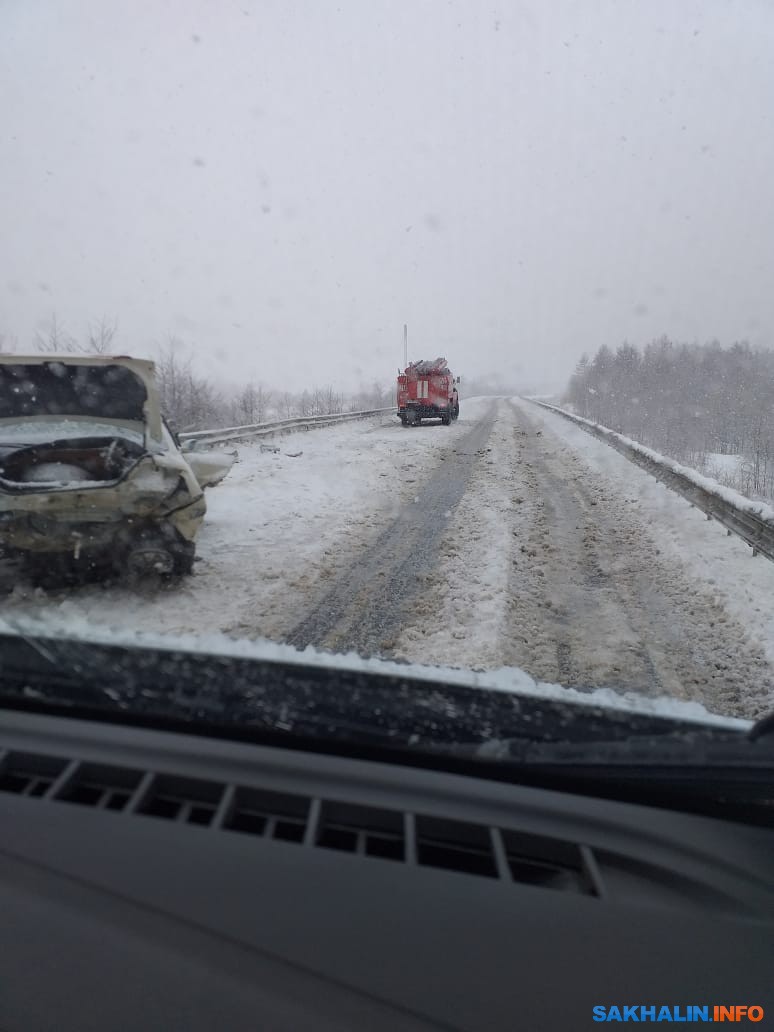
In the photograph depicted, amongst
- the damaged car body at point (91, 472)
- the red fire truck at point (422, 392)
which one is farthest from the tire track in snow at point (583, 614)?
the red fire truck at point (422, 392)

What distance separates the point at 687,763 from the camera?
1627 mm

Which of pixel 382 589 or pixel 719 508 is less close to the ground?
pixel 719 508

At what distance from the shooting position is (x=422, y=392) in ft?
78.9

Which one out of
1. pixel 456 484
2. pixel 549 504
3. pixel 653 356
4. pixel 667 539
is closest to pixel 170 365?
pixel 456 484

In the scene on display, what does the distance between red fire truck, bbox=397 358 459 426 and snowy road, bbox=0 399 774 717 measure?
14.4 m

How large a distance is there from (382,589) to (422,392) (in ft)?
64.1

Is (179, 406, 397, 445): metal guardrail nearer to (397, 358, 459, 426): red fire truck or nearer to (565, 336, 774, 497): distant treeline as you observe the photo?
(397, 358, 459, 426): red fire truck

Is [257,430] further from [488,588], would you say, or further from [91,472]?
[488,588]

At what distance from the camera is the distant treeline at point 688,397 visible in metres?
30.7

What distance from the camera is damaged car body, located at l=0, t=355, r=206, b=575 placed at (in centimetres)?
443

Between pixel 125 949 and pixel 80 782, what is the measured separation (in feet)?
2.22

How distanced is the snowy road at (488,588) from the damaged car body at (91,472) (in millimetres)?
462

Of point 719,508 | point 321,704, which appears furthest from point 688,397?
point 321,704

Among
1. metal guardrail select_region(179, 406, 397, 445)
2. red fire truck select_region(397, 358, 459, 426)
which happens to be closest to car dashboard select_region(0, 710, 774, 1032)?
metal guardrail select_region(179, 406, 397, 445)
